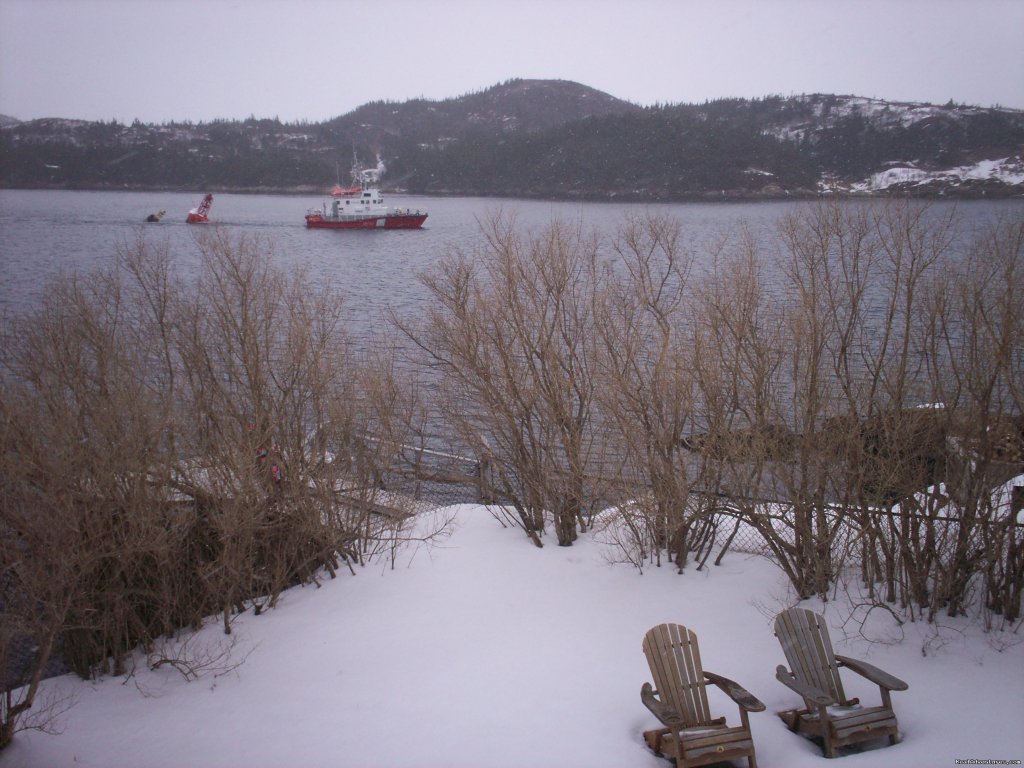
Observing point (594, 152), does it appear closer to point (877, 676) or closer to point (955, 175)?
point (955, 175)

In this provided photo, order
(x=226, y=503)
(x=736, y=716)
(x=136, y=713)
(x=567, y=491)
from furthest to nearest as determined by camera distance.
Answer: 1. (x=567, y=491)
2. (x=226, y=503)
3. (x=136, y=713)
4. (x=736, y=716)

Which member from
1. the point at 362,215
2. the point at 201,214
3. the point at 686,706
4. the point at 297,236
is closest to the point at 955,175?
the point at 686,706

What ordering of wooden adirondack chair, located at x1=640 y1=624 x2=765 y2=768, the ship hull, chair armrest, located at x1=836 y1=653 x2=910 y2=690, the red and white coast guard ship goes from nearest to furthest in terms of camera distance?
wooden adirondack chair, located at x1=640 y1=624 x2=765 y2=768
chair armrest, located at x1=836 y1=653 x2=910 y2=690
the ship hull
the red and white coast guard ship

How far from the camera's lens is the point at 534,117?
9794 centimetres

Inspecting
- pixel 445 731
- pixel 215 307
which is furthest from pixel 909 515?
pixel 215 307

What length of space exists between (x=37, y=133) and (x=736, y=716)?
5600 centimetres

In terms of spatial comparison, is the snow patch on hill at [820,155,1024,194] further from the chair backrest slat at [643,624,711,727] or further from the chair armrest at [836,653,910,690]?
the chair backrest slat at [643,624,711,727]

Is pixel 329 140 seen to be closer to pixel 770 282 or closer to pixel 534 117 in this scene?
pixel 534 117

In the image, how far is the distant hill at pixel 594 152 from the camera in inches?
789

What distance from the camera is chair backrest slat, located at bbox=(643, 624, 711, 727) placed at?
7078mm

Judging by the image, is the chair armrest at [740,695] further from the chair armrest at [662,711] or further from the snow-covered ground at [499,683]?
the snow-covered ground at [499,683]

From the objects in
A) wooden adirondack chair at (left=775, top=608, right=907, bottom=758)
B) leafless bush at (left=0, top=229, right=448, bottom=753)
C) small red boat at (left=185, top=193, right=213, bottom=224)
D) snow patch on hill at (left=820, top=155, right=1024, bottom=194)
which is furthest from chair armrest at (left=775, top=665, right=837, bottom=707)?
small red boat at (left=185, top=193, right=213, bottom=224)

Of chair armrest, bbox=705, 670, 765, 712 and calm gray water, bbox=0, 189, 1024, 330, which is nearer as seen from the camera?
chair armrest, bbox=705, 670, 765, 712

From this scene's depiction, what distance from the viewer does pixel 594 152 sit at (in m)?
56.4
